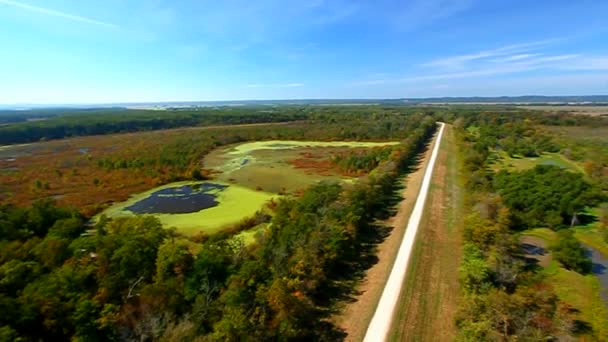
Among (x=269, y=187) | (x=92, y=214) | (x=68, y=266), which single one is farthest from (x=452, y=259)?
(x=92, y=214)

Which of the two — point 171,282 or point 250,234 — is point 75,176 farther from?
point 171,282

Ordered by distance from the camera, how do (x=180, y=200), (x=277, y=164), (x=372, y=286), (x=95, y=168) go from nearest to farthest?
(x=372, y=286) → (x=180, y=200) → (x=95, y=168) → (x=277, y=164)

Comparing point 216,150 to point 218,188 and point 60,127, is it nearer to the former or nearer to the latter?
point 218,188

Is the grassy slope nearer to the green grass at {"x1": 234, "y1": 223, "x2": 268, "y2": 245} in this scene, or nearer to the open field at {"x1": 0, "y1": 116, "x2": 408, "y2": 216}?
the green grass at {"x1": 234, "y1": 223, "x2": 268, "y2": 245}

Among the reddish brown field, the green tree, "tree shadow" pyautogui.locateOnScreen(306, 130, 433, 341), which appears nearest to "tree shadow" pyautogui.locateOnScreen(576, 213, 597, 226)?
the green tree

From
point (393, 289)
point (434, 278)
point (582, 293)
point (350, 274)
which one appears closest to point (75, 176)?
point (350, 274)

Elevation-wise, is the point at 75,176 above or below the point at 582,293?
above

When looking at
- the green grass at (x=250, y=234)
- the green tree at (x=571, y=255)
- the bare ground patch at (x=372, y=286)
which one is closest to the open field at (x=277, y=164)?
the green grass at (x=250, y=234)
